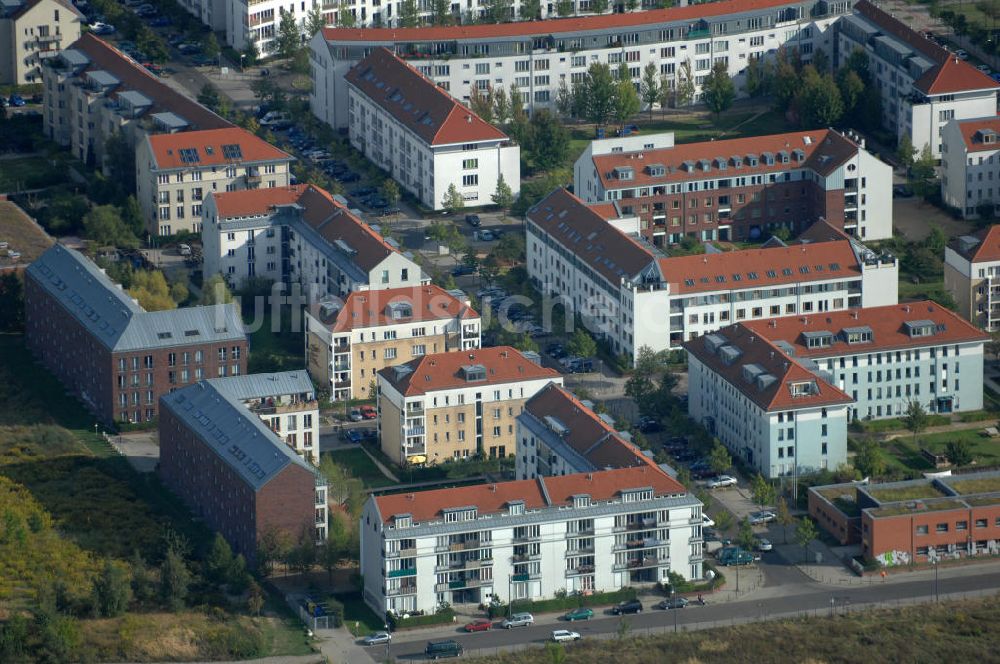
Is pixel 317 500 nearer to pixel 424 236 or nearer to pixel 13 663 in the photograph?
pixel 13 663

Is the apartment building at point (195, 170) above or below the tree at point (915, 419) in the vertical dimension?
above

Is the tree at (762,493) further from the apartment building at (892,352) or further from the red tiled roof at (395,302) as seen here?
the red tiled roof at (395,302)

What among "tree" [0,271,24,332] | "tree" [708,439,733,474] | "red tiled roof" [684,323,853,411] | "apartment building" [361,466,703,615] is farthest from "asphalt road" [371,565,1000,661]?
"tree" [0,271,24,332]

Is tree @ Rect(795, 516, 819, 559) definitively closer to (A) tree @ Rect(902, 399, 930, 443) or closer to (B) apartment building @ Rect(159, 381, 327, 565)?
(A) tree @ Rect(902, 399, 930, 443)

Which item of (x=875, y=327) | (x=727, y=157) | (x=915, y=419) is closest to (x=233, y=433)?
(x=875, y=327)

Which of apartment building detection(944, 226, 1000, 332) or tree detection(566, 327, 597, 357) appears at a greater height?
apartment building detection(944, 226, 1000, 332)

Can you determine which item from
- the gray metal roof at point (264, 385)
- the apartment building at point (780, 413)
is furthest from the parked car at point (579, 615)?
the gray metal roof at point (264, 385)

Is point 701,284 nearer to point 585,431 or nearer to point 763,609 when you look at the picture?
point 585,431

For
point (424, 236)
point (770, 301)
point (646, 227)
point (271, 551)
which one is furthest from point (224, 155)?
point (271, 551)
